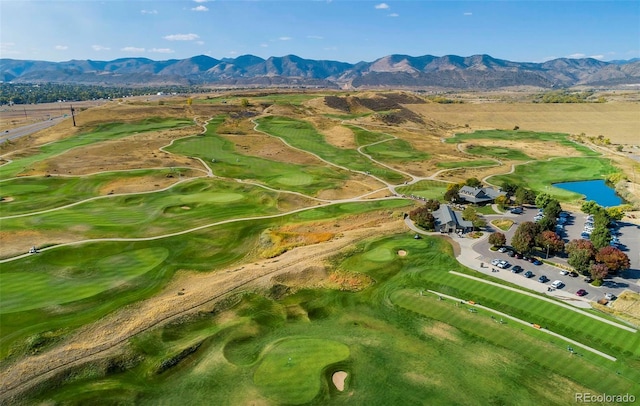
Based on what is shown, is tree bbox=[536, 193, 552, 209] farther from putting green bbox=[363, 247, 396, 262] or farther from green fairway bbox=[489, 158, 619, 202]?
putting green bbox=[363, 247, 396, 262]

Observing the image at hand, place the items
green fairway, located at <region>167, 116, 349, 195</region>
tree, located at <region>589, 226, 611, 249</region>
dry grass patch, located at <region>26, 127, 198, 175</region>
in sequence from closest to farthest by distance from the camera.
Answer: tree, located at <region>589, 226, 611, 249</region> → green fairway, located at <region>167, 116, 349, 195</region> → dry grass patch, located at <region>26, 127, 198, 175</region>

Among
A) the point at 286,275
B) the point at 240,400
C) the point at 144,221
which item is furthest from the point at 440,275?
the point at 144,221

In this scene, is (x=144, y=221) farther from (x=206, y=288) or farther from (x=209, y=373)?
(x=209, y=373)

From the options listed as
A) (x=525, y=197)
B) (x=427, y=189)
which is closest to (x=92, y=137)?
(x=427, y=189)

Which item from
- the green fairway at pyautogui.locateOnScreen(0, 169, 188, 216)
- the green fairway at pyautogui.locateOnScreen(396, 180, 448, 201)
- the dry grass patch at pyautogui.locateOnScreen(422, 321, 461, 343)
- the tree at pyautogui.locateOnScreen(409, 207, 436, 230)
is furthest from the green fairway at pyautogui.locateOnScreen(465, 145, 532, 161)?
the dry grass patch at pyautogui.locateOnScreen(422, 321, 461, 343)

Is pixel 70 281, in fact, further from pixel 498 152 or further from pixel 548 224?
pixel 498 152

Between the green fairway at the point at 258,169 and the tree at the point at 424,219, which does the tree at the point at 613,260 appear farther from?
the green fairway at the point at 258,169
